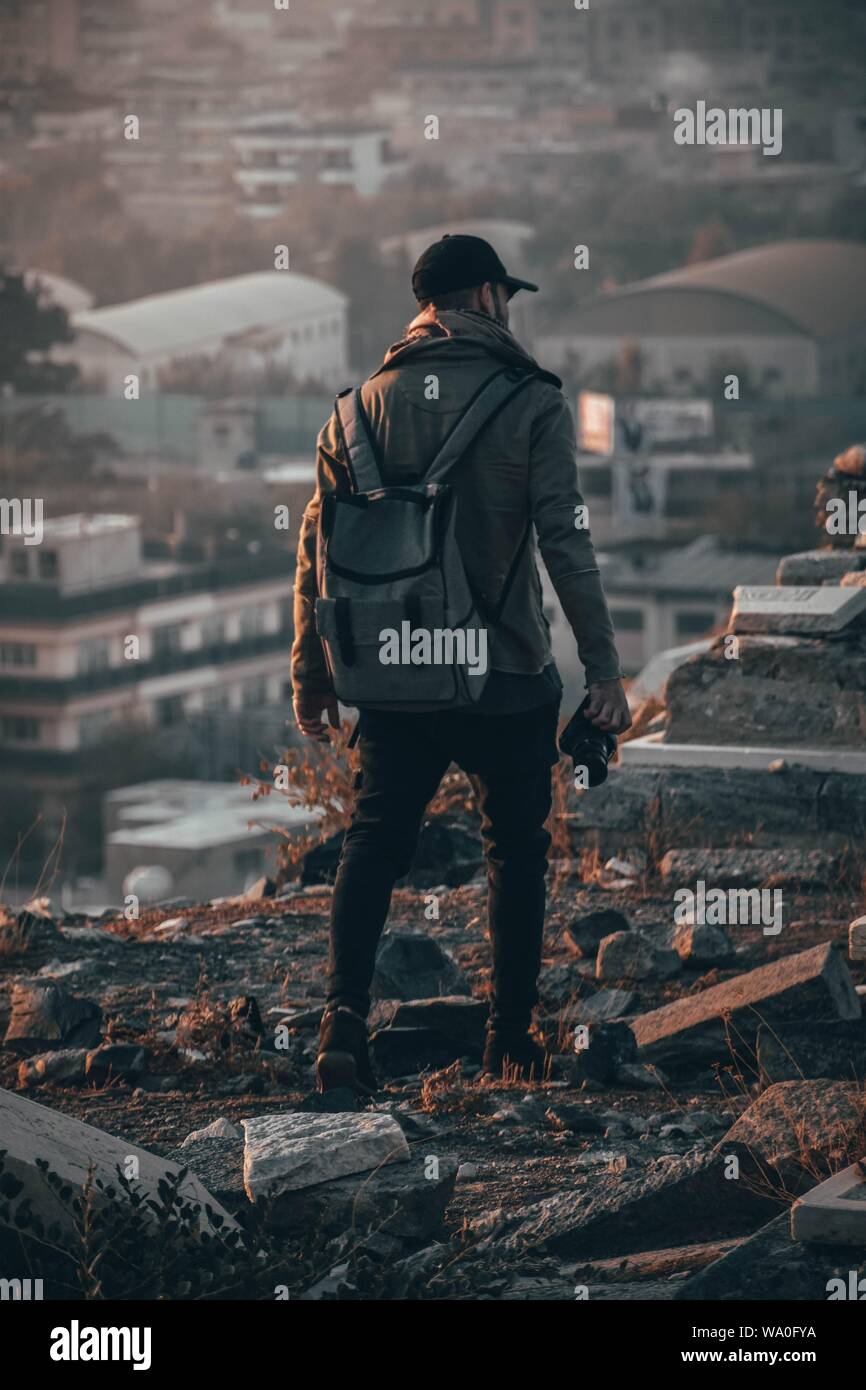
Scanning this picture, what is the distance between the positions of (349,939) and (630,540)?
43656 mm

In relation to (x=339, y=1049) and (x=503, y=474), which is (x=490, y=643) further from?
(x=339, y=1049)

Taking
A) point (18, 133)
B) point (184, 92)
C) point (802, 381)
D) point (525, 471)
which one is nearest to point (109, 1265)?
point (525, 471)

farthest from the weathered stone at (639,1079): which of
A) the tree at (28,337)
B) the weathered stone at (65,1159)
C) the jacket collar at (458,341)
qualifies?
the tree at (28,337)

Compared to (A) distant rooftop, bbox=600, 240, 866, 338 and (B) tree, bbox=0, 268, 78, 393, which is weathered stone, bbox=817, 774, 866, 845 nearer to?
(A) distant rooftop, bbox=600, 240, 866, 338

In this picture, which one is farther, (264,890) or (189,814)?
(189,814)

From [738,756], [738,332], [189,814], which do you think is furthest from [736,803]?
[738,332]

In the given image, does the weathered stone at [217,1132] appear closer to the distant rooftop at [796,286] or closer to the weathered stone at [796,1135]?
the weathered stone at [796,1135]

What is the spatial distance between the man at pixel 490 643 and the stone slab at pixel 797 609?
2.02 meters

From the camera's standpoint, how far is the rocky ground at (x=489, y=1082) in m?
3.46

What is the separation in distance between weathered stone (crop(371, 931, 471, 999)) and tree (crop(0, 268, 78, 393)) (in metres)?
75.4

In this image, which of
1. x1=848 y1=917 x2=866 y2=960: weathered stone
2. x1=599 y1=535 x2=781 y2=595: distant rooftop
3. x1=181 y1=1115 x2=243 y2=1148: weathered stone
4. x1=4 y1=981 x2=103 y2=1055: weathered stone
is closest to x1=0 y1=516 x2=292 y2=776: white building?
x1=599 y1=535 x2=781 y2=595: distant rooftop

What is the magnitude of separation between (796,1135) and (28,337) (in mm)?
78924

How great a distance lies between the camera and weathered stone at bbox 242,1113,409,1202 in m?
3.52

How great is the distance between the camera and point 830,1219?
10.6 ft
